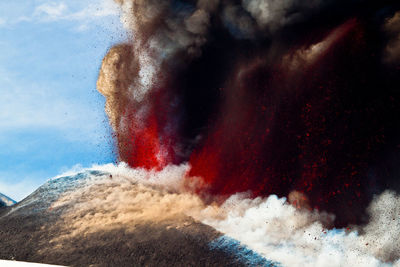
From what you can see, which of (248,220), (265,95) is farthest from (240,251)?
(265,95)

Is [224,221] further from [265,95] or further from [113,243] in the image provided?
[265,95]

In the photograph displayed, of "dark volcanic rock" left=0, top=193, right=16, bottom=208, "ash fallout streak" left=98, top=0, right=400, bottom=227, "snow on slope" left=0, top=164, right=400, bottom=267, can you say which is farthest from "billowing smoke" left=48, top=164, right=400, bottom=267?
"dark volcanic rock" left=0, top=193, right=16, bottom=208

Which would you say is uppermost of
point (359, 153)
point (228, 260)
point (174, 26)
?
point (174, 26)

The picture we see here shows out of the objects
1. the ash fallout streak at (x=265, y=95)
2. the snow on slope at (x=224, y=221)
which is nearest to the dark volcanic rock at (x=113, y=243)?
the snow on slope at (x=224, y=221)

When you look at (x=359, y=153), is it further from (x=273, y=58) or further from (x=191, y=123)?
(x=191, y=123)

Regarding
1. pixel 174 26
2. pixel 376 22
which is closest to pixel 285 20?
pixel 376 22

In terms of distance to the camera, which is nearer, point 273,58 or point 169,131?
point 273,58

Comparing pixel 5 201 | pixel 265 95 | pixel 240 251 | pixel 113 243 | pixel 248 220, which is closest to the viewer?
pixel 240 251
